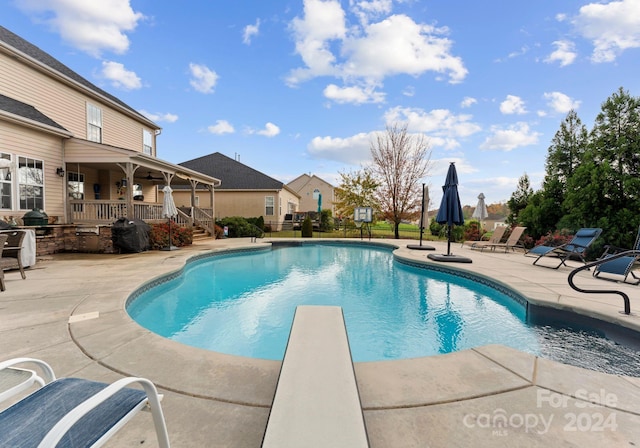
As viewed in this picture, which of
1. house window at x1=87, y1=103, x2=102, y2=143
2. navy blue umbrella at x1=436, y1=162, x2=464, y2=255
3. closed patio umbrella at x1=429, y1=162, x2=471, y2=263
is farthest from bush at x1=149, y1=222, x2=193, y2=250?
navy blue umbrella at x1=436, y1=162, x2=464, y2=255

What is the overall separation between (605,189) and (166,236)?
17.5m

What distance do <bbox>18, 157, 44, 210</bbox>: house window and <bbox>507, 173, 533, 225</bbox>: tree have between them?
20.9 m

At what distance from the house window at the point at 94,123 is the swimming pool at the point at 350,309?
8.82 meters

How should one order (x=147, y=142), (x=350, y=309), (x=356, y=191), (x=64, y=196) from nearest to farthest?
(x=350, y=309) → (x=64, y=196) → (x=147, y=142) → (x=356, y=191)

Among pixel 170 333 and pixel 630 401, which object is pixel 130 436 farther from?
pixel 630 401

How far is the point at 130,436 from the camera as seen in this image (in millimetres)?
1826

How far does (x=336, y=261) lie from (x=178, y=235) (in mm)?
6806

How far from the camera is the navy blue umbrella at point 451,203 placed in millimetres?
9797

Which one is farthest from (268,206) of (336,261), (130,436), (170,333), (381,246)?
(130,436)

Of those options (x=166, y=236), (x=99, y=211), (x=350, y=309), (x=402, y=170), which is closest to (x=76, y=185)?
(x=99, y=211)

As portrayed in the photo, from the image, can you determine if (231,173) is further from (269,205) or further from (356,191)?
(356,191)

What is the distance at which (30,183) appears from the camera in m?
9.84

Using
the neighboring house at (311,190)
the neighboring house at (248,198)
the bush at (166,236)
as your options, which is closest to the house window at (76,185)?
the bush at (166,236)

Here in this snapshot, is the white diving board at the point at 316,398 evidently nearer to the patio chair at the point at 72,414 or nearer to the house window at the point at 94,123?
the patio chair at the point at 72,414
